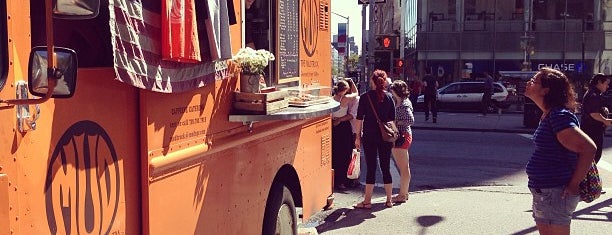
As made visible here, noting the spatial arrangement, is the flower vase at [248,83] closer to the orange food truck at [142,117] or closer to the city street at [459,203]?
the orange food truck at [142,117]

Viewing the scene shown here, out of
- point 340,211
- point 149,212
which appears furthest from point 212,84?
point 340,211

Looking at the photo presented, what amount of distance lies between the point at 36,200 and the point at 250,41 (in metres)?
2.80

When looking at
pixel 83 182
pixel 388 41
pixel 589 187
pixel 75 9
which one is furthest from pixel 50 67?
pixel 388 41

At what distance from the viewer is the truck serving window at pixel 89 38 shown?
271 centimetres

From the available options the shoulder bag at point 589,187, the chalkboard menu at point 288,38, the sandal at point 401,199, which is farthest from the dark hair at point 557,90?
the sandal at point 401,199

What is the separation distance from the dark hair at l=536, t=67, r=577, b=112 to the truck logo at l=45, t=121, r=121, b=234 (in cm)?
305

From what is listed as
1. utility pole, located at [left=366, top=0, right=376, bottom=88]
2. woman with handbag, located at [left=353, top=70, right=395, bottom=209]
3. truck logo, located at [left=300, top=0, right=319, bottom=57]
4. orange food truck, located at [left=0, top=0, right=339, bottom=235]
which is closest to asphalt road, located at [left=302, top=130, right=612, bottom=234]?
woman with handbag, located at [left=353, top=70, right=395, bottom=209]

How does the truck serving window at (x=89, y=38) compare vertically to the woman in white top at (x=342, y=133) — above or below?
above

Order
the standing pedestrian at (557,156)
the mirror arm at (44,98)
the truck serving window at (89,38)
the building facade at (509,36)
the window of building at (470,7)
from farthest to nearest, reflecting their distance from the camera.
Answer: the window of building at (470,7), the building facade at (509,36), the standing pedestrian at (557,156), the truck serving window at (89,38), the mirror arm at (44,98)

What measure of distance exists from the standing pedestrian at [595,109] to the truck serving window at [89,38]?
22.8 feet

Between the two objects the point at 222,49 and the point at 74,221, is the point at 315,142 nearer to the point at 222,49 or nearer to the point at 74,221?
the point at 222,49

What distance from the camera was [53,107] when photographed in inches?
93.0

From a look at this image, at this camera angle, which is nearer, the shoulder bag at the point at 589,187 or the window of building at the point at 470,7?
the shoulder bag at the point at 589,187

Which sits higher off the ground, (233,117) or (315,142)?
(233,117)
